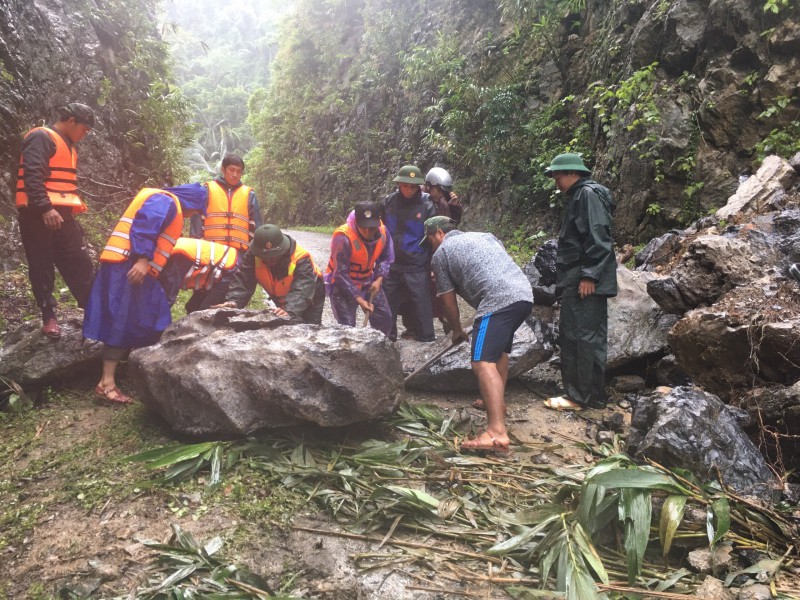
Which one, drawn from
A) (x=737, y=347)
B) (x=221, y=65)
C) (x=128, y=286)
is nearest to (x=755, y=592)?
(x=737, y=347)

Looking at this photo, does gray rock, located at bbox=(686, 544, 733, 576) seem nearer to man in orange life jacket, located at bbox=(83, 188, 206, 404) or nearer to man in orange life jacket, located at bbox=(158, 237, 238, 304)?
man in orange life jacket, located at bbox=(83, 188, 206, 404)

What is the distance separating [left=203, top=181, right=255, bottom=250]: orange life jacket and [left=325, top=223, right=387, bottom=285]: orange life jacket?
3.22 feet

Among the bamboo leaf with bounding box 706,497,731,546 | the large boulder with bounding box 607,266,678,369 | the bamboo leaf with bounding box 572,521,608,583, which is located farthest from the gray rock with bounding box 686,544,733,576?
the large boulder with bounding box 607,266,678,369

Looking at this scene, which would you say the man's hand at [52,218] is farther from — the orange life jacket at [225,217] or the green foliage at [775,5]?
the green foliage at [775,5]

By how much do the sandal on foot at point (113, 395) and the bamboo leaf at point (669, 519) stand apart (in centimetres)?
381

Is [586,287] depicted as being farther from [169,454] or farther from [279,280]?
[169,454]

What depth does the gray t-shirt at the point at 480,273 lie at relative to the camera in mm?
3924

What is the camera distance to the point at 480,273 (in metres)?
4.02

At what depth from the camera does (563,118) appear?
11.0 metres

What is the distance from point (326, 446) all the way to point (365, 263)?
7.88ft

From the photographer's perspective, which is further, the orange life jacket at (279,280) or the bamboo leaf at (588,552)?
the orange life jacket at (279,280)

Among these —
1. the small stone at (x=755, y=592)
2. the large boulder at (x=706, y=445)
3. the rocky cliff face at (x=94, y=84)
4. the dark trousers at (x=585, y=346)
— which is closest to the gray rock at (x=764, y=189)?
the dark trousers at (x=585, y=346)

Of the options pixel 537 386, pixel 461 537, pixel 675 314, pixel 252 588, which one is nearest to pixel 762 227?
pixel 675 314

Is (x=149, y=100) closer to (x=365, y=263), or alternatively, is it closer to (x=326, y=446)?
(x=365, y=263)
